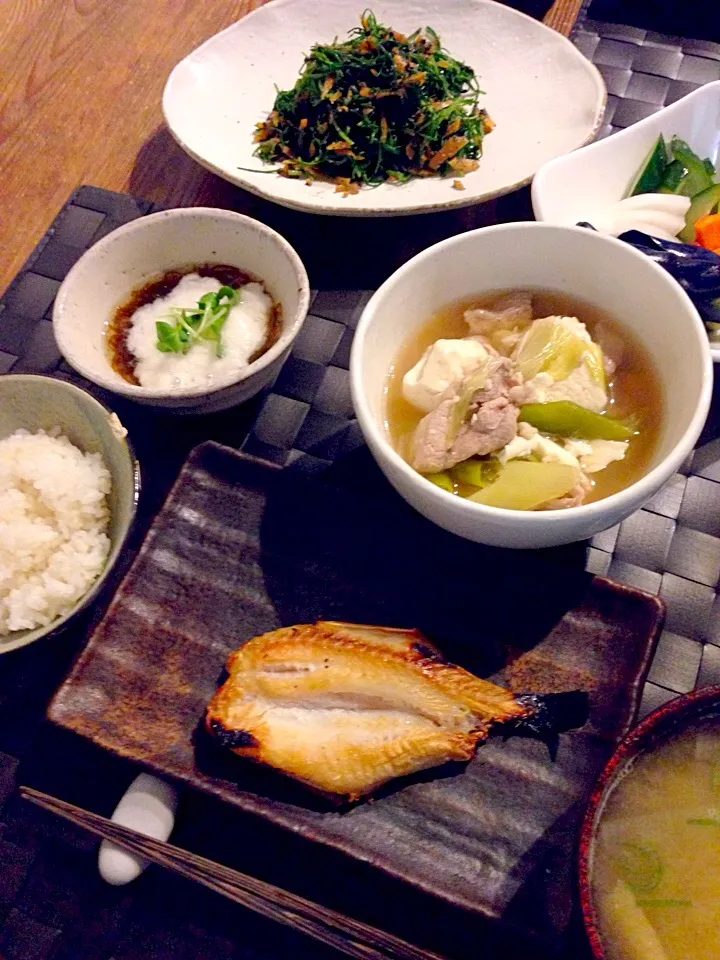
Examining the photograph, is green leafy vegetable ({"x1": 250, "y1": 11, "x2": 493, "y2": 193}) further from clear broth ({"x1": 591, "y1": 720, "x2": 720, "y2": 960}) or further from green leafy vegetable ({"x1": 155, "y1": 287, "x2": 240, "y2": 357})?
clear broth ({"x1": 591, "y1": 720, "x2": 720, "y2": 960})

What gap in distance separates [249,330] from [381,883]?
1.12 m

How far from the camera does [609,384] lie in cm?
125

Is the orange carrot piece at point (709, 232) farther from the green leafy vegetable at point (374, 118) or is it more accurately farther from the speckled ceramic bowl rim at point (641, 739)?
Result: the speckled ceramic bowl rim at point (641, 739)

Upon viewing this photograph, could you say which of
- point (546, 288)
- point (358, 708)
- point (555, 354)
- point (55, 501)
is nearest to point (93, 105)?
point (55, 501)

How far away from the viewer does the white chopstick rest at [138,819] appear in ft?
3.37

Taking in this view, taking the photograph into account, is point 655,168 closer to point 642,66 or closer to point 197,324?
point 642,66

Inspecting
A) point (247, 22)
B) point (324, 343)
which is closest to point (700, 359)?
point (324, 343)

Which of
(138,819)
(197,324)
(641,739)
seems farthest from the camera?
(197,324)

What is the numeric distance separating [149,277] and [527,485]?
1.05 meters

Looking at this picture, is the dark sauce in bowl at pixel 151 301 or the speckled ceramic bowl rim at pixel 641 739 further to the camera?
the dark sauce in bowl at pixel 151 301

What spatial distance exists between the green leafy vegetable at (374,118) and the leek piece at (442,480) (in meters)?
0.97

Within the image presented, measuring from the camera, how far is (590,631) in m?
1.16

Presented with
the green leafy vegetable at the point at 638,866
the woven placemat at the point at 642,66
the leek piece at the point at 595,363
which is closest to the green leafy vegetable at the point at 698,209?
the woven placemat at the point at 642,66

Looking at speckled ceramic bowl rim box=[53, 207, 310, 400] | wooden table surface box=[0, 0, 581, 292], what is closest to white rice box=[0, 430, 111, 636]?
speckled ceramic bowl rim box=[53, 207, 310, 400]
